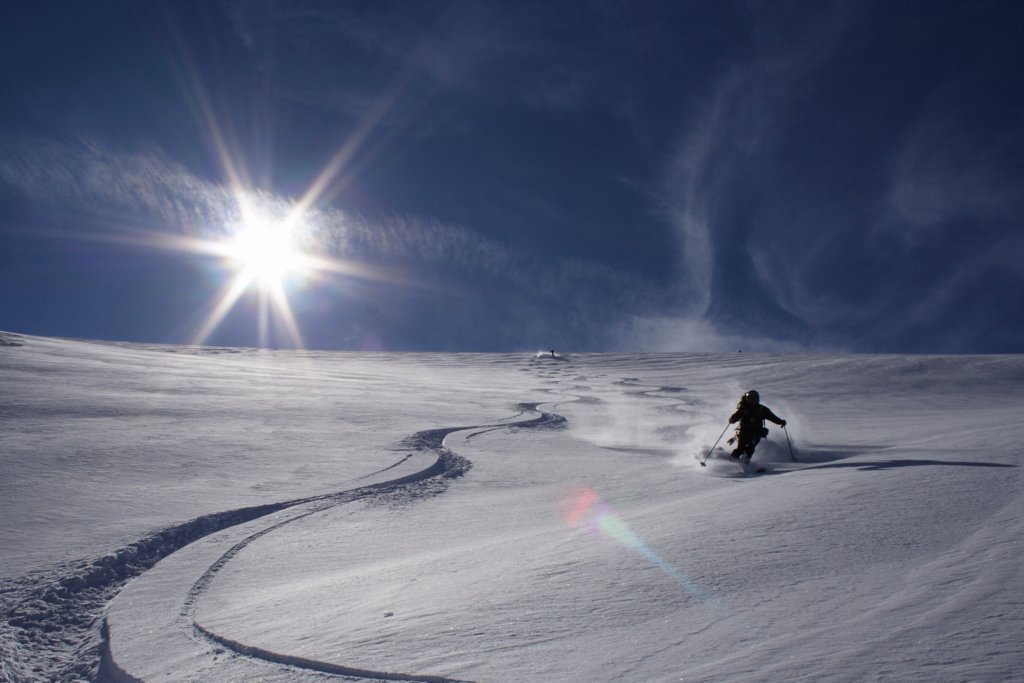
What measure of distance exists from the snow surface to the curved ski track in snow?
2cm

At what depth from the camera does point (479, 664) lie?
2.32m

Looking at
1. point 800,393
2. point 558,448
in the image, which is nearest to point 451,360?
point 800,393

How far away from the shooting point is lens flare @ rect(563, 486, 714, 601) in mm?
2920

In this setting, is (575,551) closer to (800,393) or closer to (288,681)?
(288,681)

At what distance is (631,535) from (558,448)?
5.67 m

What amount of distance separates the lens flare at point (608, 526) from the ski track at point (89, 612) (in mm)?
1247

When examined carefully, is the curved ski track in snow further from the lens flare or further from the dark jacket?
the dark jacket

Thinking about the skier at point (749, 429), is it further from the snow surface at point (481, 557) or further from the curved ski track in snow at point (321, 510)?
the curved ski track in snow at point (321, 510)

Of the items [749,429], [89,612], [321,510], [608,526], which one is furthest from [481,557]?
[749,429]

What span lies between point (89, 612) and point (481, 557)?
7.39ft

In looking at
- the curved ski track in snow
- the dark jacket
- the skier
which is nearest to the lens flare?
the curved ski track in snow

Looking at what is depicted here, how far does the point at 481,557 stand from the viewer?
12.7ft

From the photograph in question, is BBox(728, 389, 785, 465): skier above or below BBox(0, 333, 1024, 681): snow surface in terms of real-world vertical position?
above


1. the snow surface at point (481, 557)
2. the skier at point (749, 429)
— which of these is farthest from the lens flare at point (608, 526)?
the skier at point (749, 429)
